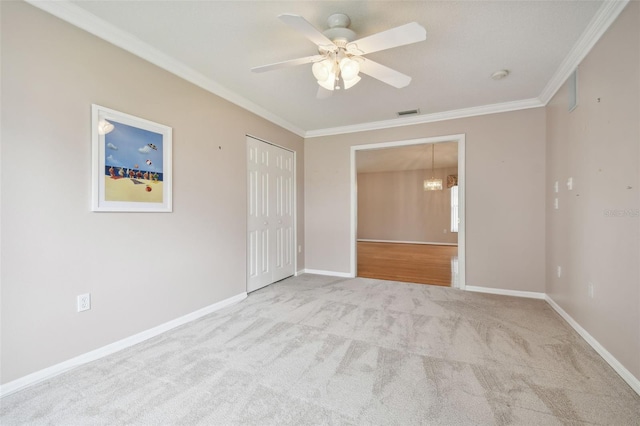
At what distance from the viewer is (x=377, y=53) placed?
7.80ft

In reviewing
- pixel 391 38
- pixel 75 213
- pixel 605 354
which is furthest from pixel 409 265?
pixel 75 213

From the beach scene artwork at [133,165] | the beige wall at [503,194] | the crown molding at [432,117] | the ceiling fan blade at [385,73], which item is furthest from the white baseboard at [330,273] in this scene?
the ceiling fan blade at [385,73]

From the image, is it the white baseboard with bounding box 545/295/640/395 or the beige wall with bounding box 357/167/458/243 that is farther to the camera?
the beige wall with bounding box 357/167/458/243

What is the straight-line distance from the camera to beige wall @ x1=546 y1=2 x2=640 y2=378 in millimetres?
1685

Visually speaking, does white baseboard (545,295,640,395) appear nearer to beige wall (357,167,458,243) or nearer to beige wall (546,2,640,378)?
beige wall (546,2,640,378)

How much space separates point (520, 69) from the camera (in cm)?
264

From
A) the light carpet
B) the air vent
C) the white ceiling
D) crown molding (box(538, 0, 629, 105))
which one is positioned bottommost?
the light carpet

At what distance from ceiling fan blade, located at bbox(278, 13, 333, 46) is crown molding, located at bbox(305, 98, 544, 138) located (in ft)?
8.55

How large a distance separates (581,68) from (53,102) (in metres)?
4.12

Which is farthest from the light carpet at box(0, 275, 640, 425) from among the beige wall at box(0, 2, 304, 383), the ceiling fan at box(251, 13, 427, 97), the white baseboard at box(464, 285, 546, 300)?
the ceiling fan at box(251, 13, 427, 97)

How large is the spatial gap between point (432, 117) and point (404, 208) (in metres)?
5.56

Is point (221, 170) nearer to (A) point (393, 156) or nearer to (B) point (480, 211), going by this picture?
(B) point (480, 211)

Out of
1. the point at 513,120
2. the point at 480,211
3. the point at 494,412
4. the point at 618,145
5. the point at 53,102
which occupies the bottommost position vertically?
the point at 494,412

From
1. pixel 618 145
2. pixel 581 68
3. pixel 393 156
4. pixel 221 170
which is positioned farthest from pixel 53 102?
pixel 393 156
